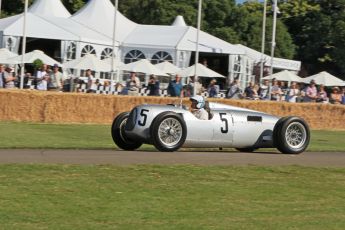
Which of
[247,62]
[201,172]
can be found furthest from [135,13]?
[201,172]

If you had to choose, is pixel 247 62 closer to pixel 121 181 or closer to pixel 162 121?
pixel 162 121

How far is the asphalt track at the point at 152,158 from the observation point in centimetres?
1269

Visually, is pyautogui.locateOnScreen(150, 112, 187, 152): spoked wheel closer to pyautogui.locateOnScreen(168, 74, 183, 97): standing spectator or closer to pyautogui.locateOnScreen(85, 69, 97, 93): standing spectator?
pyautogui.locateOnScreen(168, 74, 183, 97): standing spectator

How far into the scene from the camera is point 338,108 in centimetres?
3098

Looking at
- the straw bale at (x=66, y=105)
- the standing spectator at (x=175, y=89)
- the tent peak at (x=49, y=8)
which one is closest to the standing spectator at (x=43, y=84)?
the straw bale at (x=66, y=105)

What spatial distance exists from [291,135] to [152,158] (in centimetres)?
371

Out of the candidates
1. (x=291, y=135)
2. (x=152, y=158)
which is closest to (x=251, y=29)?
(x=291, y=135)

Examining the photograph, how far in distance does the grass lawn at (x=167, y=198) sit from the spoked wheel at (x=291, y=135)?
11.5 ft

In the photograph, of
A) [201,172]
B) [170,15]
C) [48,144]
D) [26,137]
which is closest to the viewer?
[201,172]

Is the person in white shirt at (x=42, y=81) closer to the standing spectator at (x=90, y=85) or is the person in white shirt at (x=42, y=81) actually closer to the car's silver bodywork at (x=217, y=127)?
the standing spectator at (x=90, y=85)

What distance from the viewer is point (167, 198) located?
31.3ft

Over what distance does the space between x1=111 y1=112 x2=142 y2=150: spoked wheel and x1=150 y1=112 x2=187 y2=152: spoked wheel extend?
0.82 meters

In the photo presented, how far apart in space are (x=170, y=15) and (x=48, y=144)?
50672 mm

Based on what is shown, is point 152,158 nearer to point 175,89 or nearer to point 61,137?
point 61,137
